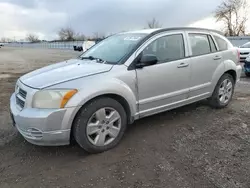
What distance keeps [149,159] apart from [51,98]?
1471mm

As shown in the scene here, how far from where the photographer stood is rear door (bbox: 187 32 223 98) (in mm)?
4595

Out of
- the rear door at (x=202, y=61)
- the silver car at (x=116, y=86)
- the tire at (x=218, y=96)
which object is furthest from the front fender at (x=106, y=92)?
the tire at (x=218, y=96)

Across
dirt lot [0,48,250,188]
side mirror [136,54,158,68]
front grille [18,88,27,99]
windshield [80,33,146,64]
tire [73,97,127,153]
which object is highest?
windshield [80,33,146,64]

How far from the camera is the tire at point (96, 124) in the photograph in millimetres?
3311

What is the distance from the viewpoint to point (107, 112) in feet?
11.7

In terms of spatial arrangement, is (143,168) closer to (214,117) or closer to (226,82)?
(214,117)

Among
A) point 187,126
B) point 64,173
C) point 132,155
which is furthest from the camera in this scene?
point 187,126

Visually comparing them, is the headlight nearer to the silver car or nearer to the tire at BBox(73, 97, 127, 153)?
the silver car

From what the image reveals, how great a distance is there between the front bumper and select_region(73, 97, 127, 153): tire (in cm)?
13

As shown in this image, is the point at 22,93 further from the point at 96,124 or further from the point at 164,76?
the point at 164,76

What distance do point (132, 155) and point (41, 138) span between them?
47.3 inches

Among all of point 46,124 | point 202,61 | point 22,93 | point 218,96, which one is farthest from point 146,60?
point 218,96

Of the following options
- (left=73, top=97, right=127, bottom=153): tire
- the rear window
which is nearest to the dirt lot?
(left=73, top=97, right=127, bottom=153): tire

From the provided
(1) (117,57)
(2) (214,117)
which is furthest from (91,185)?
(2) (214,117)
